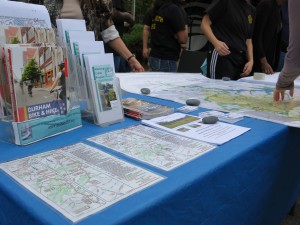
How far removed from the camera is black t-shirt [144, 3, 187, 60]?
8.82 ft

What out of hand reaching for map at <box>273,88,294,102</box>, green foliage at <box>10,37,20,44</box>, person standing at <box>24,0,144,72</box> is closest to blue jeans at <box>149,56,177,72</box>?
person standing at <box>24,0,144,72</box>

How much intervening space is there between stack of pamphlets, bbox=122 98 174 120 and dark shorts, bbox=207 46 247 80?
42.0 inches

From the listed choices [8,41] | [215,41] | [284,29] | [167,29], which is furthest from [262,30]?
[8,41]

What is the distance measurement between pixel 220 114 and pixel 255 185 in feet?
0.90

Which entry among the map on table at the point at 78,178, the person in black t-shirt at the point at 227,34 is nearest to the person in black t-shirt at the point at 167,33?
the person in black t-shirt at the point at 227,34

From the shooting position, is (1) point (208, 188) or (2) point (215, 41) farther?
(2) point (215, 41)

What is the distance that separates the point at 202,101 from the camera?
1.19m

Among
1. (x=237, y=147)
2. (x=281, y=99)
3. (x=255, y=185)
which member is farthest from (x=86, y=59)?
(x=281, y=99)

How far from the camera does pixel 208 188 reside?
0.63 metres

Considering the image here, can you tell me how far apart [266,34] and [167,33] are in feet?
2.83

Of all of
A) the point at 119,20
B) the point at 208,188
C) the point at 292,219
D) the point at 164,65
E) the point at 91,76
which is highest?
the point at 119,20

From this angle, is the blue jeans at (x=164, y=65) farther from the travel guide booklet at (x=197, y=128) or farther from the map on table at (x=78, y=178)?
the map on table at (x=78, y=178)

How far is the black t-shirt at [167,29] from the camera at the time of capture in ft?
8.82

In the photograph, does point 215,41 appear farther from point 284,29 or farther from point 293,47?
point 284,29
